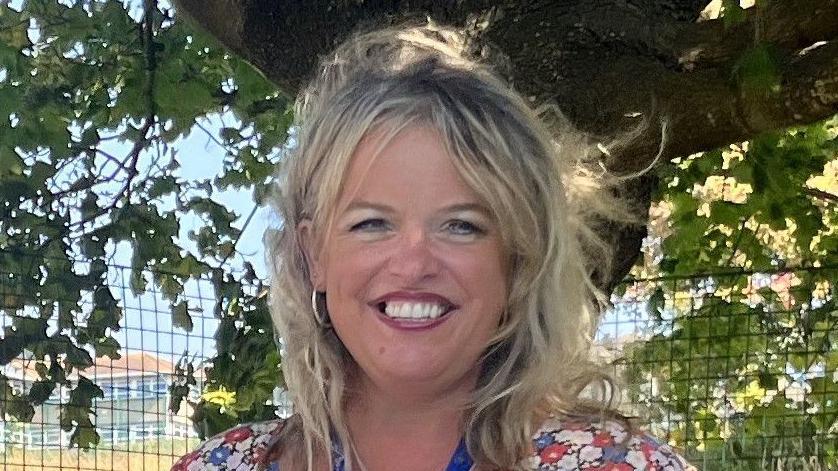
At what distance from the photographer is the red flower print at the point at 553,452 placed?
5.47 ft

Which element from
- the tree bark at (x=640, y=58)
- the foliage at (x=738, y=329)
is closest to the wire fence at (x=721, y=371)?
the foliage at (x=738, y=329)

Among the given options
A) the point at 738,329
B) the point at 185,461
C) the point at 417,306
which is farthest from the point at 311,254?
the point at 738,329

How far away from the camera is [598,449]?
166 centimetres

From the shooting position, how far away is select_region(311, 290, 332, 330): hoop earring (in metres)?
1.82

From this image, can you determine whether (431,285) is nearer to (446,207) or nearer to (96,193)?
(446,207)

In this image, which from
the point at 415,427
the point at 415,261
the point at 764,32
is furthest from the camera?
the point at 764,32

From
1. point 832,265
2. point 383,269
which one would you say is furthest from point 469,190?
point 832,265

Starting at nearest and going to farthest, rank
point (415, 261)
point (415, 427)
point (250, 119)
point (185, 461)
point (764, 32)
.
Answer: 1. point (415, 261)
2. point (415, 427)
3. point (185, 461)
4. point (764, 32)
5. point (250, 119)

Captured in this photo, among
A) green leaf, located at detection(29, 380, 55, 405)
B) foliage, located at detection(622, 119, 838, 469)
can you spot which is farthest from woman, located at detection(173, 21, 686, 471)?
foliage, located at detection(622, 119, 838, 469)

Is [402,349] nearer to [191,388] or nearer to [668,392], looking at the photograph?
[191,388]

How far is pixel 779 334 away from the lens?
4.09 m

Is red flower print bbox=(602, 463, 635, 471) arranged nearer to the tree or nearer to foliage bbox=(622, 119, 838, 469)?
the tree

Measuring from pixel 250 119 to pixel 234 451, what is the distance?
2.19 m

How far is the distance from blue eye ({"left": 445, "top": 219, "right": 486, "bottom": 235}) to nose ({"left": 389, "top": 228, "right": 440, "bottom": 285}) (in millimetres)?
33
